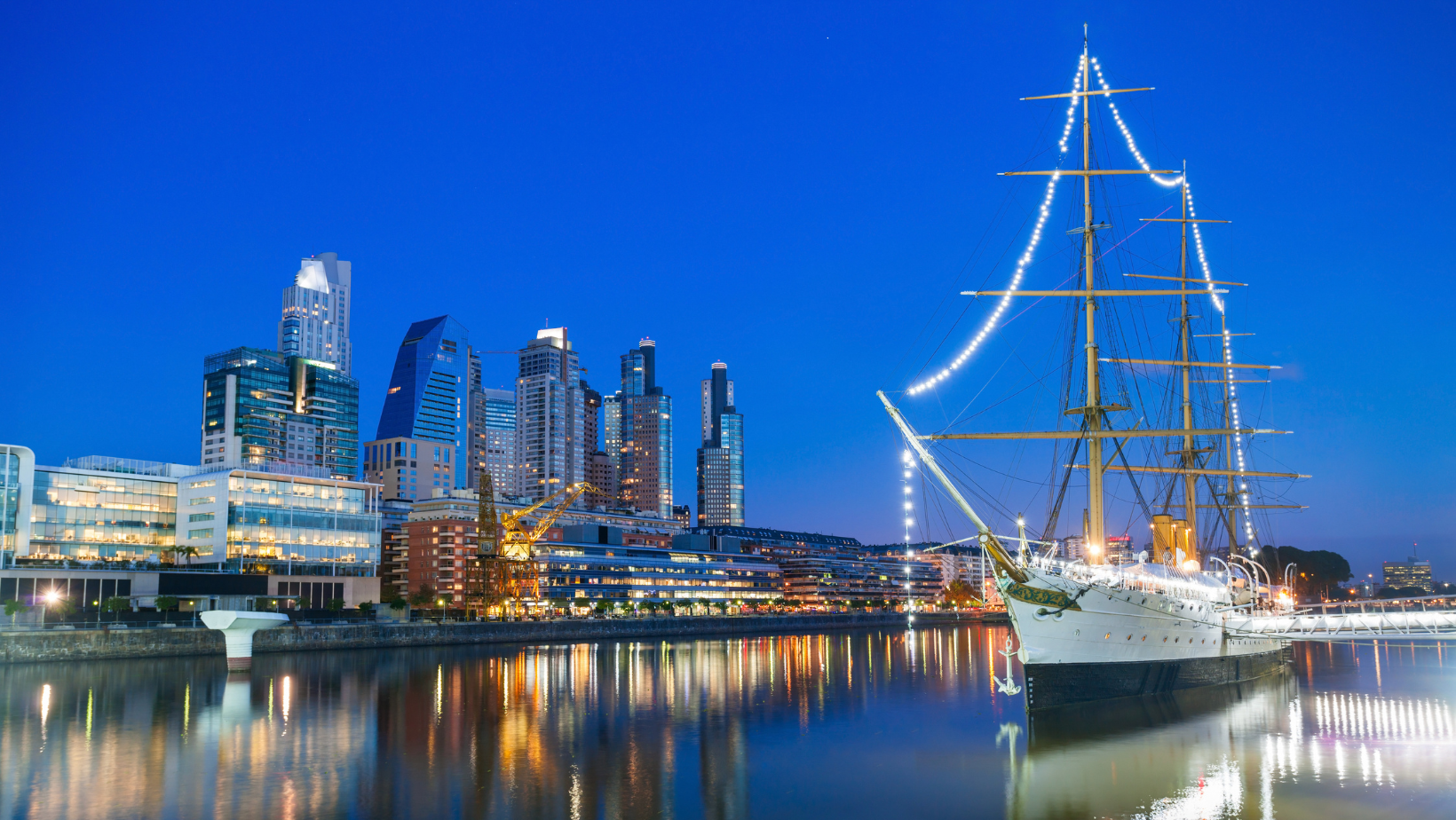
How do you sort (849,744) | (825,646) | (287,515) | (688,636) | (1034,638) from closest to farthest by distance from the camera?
(849,744) → (1034,638) → (825,646) → (287,515) → (688,636)

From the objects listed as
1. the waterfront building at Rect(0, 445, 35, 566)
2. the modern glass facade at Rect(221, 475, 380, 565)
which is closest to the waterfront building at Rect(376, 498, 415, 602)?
the modern glass facade at Rect(221, 475, 380, 565)

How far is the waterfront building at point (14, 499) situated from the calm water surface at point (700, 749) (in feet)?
145

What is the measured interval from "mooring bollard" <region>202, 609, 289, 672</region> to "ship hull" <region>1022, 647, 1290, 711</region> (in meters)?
47.0

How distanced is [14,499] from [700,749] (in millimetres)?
94254

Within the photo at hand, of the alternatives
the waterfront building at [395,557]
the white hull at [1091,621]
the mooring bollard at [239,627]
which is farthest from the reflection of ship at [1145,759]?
the waterfront building at [395,557]

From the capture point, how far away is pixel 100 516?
113 m

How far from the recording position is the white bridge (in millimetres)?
42031

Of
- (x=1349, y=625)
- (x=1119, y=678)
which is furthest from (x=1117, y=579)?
(x=1349, y=625)

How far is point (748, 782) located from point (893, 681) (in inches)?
1351

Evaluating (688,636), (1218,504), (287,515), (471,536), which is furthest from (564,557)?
(1218,504)

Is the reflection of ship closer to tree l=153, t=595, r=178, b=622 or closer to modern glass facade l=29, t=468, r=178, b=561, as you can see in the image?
tree l=153, t=595, r=178, b=622

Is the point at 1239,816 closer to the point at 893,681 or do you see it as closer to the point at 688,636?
the point at 893,681

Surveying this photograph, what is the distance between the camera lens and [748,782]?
29062 mm

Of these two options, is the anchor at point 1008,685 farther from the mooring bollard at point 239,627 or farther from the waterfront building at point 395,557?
the waterfront building at point 395,557
